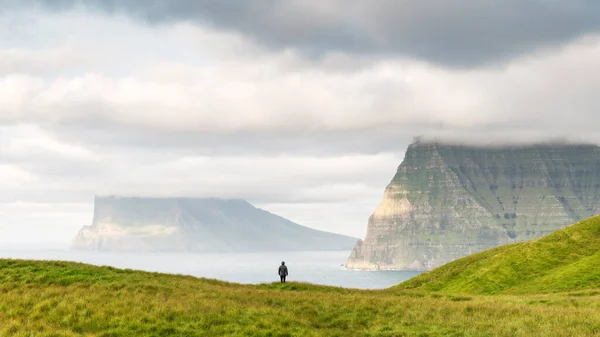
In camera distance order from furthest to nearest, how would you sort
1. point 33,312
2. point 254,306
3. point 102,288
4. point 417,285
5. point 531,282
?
point 417,285 < point 531,282 < point 102,288 < point 254,306 < point 33,312

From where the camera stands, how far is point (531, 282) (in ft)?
250

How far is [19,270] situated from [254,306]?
23.5 m

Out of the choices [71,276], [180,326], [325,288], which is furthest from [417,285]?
[180,326]

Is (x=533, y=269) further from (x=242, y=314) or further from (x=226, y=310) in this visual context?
(x=226, y=310)

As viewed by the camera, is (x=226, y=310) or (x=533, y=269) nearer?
(x=226, y=310)

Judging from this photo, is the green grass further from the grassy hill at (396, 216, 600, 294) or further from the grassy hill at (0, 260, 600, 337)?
the grassy hill at (396, 216, 600, 294)

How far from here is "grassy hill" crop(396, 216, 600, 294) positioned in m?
71.7

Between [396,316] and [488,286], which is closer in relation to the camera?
[396,316]

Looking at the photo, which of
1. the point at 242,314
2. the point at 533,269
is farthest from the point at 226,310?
the point at 533,269

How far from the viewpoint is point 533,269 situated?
82312 mm

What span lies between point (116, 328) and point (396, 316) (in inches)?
636

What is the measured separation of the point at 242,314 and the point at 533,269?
54.6 metres

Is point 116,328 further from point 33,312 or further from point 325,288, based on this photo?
point 325,288

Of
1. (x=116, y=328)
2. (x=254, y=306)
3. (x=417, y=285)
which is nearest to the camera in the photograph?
(x=116, y=328)
